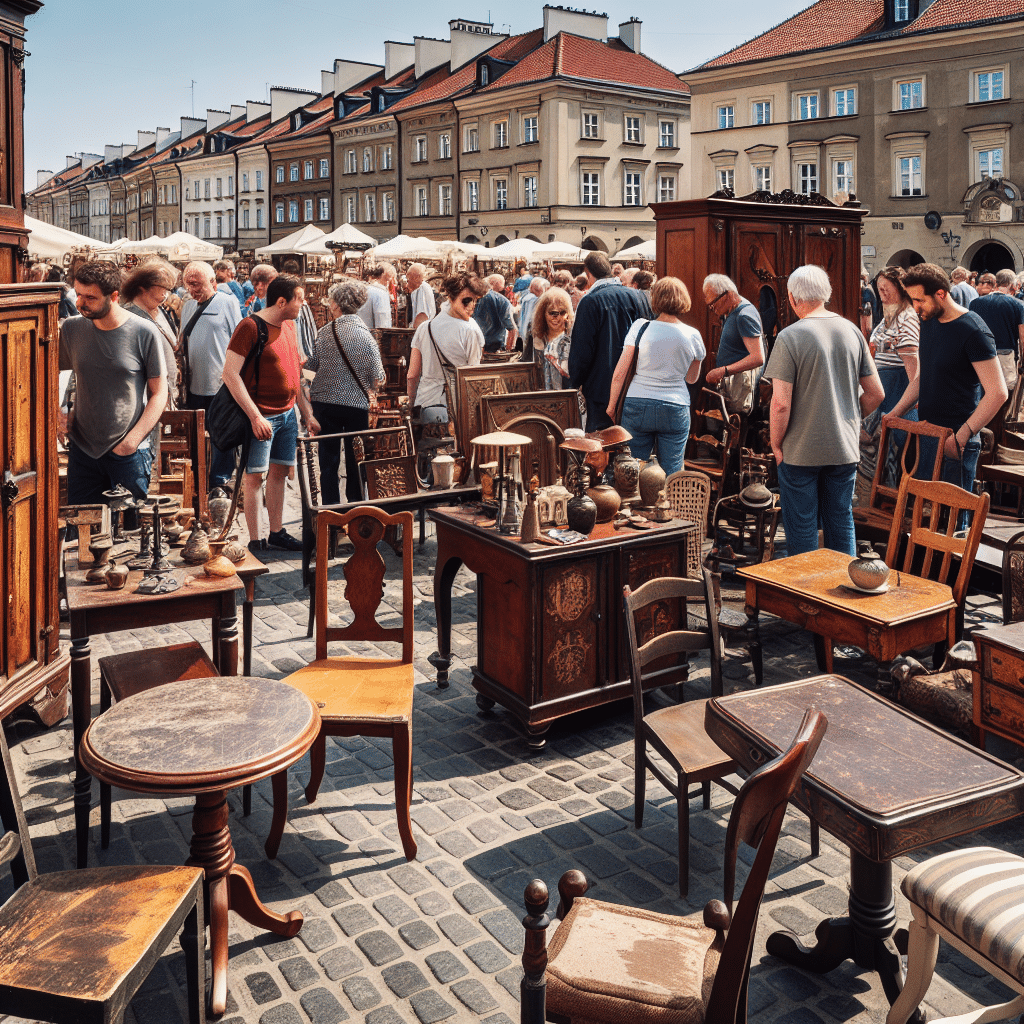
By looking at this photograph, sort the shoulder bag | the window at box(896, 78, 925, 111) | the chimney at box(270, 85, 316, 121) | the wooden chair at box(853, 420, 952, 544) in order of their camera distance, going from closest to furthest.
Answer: the wooden chair at box(853, 420, 952, 544), the shoulder bag, the window at box(896, 78, 925, 111), the chimney at box(270, 85, 316, 121)

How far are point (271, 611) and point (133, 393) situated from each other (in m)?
1.72

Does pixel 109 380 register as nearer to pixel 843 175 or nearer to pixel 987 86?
pixel 987 86

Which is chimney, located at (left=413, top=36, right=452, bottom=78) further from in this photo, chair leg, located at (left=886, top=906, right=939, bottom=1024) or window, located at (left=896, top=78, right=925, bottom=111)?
chair leg, located at (left=886, top=906, right=939, bottom=1024)

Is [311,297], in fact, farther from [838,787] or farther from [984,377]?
[838,787]

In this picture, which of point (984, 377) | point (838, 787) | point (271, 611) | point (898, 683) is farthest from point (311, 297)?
point (838, 787)

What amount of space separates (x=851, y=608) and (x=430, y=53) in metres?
49.5

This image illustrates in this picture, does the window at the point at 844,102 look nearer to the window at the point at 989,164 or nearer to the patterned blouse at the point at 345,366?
the window at the point at 989,164

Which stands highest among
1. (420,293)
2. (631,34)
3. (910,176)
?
(631,34)

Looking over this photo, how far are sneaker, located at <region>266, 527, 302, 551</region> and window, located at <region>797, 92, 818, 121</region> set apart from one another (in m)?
31.7

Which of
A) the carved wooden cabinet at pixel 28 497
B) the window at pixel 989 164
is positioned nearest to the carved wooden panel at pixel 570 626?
the carved wooden cabinet at pixel 28 497

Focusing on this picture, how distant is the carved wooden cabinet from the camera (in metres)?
4.38

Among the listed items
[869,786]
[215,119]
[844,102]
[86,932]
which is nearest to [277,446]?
[86,932]

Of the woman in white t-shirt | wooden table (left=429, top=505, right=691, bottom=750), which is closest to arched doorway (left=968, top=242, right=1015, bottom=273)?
the woman in white t-shirt

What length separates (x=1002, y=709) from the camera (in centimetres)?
418
